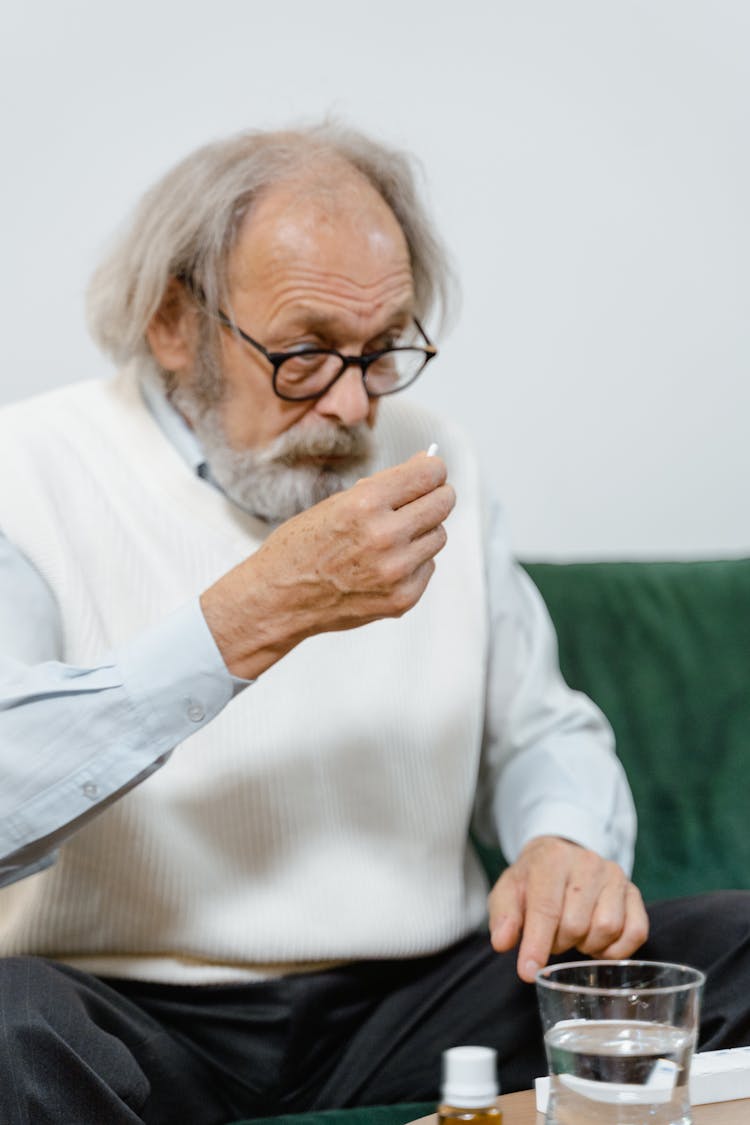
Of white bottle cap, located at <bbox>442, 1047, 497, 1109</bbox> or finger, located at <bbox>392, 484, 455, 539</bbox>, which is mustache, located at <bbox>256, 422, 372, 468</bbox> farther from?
white bottle cap, located at <bbox>442, 1047, 497, 1109</bbox>

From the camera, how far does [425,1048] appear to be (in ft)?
4.89

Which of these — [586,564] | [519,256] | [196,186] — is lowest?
[586,564]

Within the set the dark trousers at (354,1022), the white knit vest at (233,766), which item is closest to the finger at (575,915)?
the dark trousers at (354,1022)

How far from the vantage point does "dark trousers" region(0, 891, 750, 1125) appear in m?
1.31

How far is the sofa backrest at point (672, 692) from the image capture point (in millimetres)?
1853

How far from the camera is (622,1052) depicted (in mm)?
837

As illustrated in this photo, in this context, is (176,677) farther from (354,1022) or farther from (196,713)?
(354,1022)

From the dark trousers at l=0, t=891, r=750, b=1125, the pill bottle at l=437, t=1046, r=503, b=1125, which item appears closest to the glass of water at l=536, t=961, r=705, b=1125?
the pill bottle at l=437, t=1046, r=503, b=1125

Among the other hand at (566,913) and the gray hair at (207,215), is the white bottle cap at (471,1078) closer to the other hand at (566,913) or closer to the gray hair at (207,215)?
the other hand at (566,913)

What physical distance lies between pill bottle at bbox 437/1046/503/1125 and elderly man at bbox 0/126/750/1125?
1.66ft

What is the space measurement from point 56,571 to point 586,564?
2.75ft

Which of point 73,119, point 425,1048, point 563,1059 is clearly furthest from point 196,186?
point 563,1059

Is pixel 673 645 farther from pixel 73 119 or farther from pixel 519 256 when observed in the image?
pixel 73 119

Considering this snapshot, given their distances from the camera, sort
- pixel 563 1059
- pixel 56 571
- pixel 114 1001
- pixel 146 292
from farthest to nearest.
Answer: pixel 146 292 → pixel 56 571 → pixel 114 1001 → pixel 563 1059
